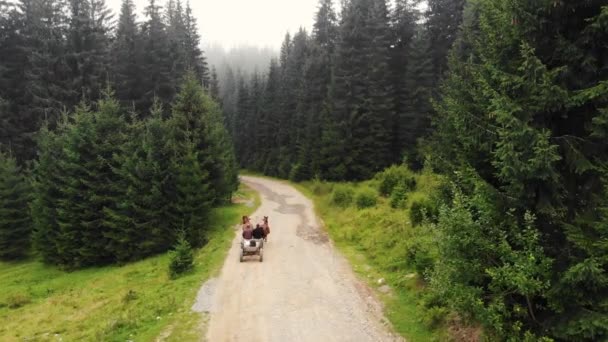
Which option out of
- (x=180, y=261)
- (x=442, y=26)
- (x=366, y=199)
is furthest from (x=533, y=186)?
(x=442, y=26)

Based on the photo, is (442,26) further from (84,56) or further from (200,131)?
(84,56)

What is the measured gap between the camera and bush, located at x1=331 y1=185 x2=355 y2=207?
30.1 m

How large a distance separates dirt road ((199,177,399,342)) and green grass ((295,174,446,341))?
2.07 ft

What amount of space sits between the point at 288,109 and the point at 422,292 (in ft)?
183

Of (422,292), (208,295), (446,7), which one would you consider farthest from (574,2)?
(446,7)

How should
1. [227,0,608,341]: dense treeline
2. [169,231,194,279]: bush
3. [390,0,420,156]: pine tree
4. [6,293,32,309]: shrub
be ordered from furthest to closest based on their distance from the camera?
1. [390,0,420,156]: pine tree
2. [6,293,32,309]: shrub
3. [169,231,194,279]: bush
4. [227,0,608,341]: dense treeline

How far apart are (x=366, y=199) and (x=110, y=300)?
53.8 feet

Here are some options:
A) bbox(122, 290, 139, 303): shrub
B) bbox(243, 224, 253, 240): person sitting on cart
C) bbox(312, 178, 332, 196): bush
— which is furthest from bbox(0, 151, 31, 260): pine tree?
bbox(312, 178, 332, 196): bush

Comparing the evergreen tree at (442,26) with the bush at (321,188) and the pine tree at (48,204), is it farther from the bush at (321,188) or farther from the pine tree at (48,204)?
the pine tree at (48,204)

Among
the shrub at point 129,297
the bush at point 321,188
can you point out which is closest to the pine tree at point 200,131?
the shrub at point 129,297

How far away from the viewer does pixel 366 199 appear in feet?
90.4

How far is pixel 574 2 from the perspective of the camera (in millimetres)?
8086

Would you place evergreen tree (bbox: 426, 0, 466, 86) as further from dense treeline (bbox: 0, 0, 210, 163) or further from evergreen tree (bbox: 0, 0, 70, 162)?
evergreen tree (bbox: 0, 0, 70, 162)

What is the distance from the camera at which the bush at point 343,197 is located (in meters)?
30.1
